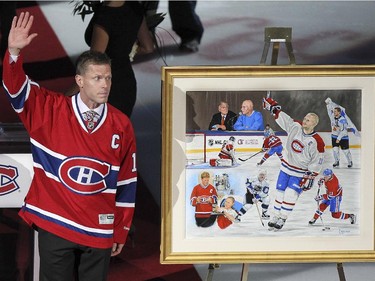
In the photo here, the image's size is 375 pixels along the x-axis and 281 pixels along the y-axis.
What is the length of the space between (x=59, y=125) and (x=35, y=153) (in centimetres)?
15

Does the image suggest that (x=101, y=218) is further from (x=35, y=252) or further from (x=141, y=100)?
(x=141, y=100)

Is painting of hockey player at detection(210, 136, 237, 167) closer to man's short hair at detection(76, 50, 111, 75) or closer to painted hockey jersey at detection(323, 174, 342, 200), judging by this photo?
painted hockey jersey at detection(323, 174, 342, 200)

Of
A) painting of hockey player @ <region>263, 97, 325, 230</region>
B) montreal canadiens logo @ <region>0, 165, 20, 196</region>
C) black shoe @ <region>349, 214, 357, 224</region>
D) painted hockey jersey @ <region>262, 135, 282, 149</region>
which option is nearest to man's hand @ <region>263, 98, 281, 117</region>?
painting of hockey player @ <region>263, 97, 325, 230</region>

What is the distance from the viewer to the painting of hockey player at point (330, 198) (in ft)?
14.2

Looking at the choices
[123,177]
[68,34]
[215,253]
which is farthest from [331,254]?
[68,34]

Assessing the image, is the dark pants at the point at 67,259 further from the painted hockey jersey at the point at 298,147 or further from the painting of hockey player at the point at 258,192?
the painted hockey jersey at the point at 298,147

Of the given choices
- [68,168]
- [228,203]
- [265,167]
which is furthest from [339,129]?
[68,168]

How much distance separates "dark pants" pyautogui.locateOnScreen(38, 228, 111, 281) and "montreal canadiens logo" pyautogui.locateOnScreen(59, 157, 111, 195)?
218 mm

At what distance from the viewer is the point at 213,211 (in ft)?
14.1

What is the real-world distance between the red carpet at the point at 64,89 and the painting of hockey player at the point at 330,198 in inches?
35.6

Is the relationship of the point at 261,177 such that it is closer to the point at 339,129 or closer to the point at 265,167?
the point at 265,167

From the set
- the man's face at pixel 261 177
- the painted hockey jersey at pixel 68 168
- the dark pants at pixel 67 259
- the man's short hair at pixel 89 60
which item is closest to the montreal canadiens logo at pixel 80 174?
the painted hockey jersey at pixel 68 168

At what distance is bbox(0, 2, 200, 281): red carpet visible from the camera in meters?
4.88

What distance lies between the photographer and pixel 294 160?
4.32 metres
